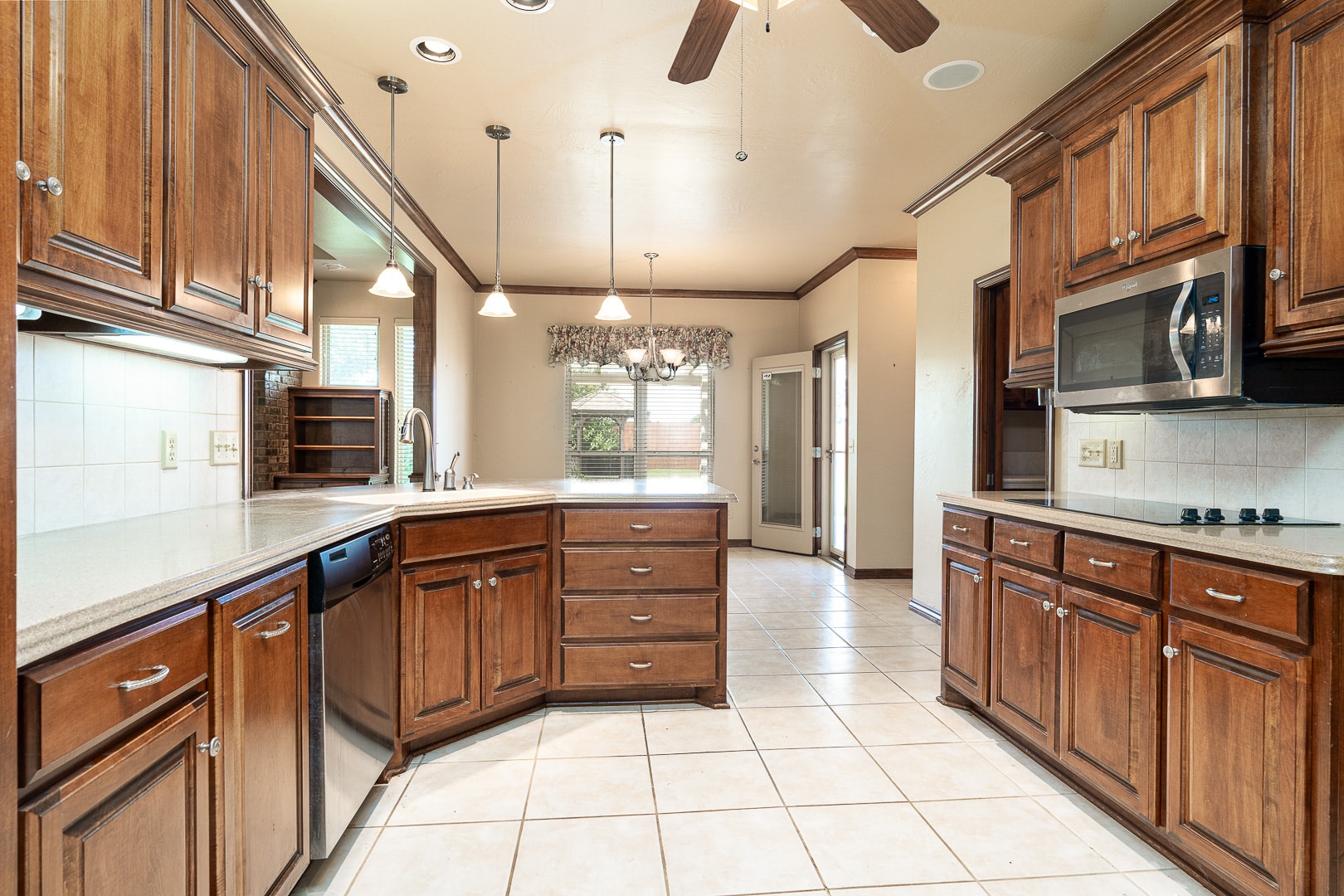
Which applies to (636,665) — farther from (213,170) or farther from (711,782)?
(213,170)

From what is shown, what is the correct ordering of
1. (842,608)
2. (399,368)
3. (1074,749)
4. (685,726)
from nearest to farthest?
(1074,749) → (685,726) → (842,608) → (399,368)

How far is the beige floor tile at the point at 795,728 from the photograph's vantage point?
8.30ft

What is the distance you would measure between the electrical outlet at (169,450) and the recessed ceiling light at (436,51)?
170 centimetres

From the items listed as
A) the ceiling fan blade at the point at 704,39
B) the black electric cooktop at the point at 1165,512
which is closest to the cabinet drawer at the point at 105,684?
the ceiling fan blade at the point at 704,39

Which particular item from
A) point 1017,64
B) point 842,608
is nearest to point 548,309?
point 842,608

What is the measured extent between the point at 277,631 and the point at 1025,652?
2.29 m

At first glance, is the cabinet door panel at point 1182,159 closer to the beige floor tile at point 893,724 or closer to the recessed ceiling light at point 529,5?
the beige floor tile at point 893,724

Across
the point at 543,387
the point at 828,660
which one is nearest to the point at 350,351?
the point at 543,387

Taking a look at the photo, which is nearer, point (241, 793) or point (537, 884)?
point (241, 793)

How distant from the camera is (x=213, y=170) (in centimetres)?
169

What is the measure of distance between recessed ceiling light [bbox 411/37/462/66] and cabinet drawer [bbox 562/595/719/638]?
2.23m

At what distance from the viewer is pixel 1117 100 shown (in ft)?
7.43

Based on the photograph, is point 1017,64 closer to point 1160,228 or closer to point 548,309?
point 1160,228

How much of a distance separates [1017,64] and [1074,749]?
258cm
